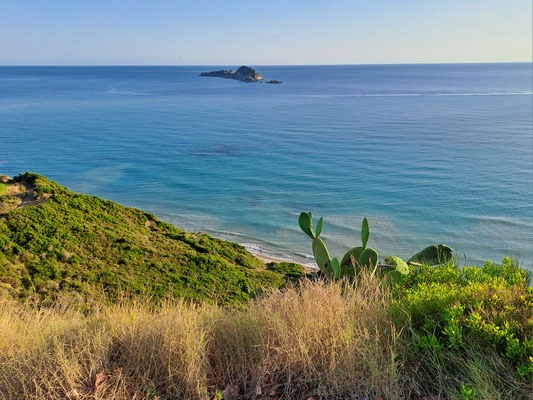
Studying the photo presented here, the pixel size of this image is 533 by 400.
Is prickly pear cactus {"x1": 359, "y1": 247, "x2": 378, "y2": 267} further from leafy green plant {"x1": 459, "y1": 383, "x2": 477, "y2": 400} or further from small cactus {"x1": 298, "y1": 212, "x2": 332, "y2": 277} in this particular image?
leafy green plant {"x1": 459, "y1": 383, "x2": 477, "y2": 400}

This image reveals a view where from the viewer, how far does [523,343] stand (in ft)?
11.3

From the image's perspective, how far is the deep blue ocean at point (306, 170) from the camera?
19.9 m

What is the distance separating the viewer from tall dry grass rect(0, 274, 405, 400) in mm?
3621

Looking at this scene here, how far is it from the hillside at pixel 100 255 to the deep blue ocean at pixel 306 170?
17.6ft

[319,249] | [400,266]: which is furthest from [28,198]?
[400,266]

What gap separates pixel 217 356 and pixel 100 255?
24.8 feet

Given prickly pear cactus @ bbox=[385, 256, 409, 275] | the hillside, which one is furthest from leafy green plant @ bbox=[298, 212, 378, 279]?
the hillside

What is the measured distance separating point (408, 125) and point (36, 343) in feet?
156

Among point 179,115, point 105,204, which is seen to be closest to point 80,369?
point 105,204

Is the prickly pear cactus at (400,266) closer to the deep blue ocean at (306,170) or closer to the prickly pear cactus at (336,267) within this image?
the prickly pear cactus at (336,267)

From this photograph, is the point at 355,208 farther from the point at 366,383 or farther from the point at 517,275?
the point at 366,383

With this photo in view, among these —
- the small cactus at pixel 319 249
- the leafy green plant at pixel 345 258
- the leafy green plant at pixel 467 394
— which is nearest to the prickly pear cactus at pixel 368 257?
the leafy green plant at pixel 345 258

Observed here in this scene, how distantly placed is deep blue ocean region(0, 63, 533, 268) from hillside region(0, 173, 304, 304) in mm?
5363

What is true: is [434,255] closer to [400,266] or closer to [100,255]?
[400,266]
